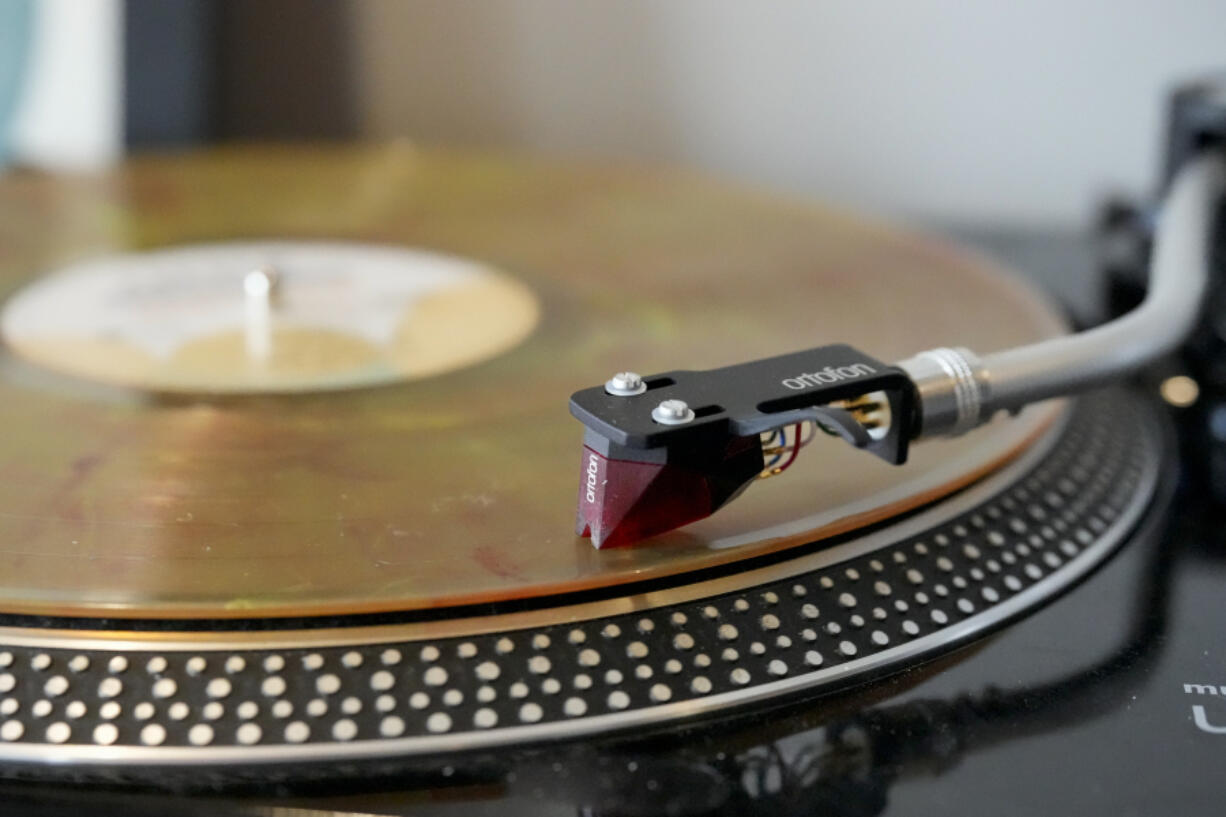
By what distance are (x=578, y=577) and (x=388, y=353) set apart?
29cm

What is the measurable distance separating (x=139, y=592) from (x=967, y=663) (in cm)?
28

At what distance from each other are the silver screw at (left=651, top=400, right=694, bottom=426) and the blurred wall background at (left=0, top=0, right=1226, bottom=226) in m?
0.72

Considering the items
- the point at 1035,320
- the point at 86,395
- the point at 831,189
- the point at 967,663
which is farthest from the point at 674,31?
the point at 967,663

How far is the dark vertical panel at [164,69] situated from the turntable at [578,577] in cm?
41

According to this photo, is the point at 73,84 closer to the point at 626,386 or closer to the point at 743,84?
the point at 743,84

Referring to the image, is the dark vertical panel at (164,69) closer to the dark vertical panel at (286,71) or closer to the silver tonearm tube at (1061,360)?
the dark vertical panel at (286,71)

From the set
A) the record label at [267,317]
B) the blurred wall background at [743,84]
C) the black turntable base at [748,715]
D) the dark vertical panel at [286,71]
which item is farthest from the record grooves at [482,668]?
the dark vertical panel at [286,71]

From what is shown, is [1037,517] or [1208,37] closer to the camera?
[1037,517]

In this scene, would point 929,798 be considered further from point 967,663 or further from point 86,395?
point 86,395

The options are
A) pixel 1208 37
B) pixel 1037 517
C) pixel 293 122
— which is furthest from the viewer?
pixel 293 122

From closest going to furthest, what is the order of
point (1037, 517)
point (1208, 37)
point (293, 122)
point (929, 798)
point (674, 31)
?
1. point (929, 798)
2. point (1037, 517)
3. point (1208, 37)
4. point (674, 31)
5. point (293, 122)

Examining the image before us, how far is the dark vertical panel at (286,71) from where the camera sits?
115 cm

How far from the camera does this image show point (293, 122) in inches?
47.4

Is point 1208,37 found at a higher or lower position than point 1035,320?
higher
